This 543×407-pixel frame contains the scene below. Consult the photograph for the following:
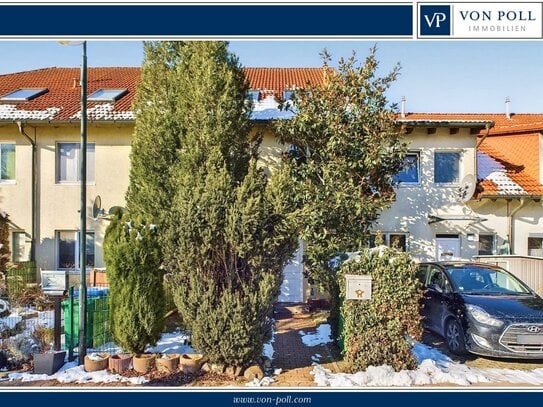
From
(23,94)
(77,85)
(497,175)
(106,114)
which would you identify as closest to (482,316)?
(497,175)

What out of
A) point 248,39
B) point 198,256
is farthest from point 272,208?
point 248,39

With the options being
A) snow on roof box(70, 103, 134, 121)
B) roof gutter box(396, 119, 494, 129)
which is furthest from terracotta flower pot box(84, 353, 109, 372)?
roof gutter box(396, 119, 494, 129)

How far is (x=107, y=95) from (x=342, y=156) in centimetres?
707

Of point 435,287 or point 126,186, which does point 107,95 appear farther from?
point 435,287

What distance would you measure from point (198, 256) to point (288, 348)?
8.16ft

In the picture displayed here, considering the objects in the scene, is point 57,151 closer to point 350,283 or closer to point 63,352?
point 63,352

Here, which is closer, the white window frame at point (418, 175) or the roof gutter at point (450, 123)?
the roof gutter at point (450, 123)

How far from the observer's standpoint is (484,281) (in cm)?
743

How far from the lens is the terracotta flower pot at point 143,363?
5746 mm

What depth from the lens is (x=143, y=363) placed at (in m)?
5.75

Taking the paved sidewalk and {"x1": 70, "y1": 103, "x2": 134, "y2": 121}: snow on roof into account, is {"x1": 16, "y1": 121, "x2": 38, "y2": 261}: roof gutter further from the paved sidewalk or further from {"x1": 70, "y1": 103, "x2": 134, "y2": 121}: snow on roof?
the paved sidewalk

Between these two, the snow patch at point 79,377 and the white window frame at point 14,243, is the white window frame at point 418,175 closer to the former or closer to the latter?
the snow patch at point 79,377

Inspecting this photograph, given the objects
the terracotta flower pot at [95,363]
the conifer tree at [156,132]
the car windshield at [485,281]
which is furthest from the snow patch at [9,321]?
the car windshield at [485,281]

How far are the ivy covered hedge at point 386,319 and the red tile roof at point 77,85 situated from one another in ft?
17.9
